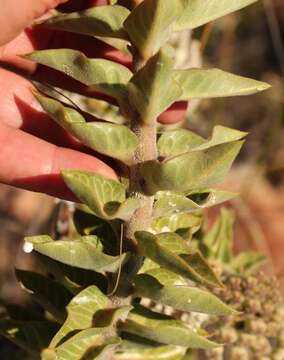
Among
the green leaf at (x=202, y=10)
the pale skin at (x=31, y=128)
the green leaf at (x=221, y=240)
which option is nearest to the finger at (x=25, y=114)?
the pale skin at (x=31, y=128)

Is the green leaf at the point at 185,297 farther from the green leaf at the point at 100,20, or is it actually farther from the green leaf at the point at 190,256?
the green leaf at the point at 100,20

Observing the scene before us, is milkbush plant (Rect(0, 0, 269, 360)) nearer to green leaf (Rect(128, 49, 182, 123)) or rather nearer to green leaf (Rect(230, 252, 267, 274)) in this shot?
green leaf (Rect(128, 49, 182, 123))

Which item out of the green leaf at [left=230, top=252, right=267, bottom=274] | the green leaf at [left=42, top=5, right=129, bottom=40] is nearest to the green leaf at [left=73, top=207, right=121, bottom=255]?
the green leaf at [left=42, top=5, right=129, bottom=40]

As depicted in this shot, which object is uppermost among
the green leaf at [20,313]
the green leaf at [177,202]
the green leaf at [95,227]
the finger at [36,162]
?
the finger at [36,162]

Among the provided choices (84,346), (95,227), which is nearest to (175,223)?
(95,227)

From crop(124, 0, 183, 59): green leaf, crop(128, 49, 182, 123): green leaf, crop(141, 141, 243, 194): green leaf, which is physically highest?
crop(124, 0, 183, 59): green leaf

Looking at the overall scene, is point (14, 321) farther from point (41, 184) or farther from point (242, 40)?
point (242, 40)

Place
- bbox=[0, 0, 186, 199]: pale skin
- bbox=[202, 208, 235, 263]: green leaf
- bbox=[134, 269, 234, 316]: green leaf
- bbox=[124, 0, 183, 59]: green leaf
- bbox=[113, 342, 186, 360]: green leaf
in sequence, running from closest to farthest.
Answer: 1. bbox=[124, 0, 183, 59]: green leaf
2. bbox=[134, 269, 234, 316]: green leaf
3. bbox=[0, 0, 186, 199]: pale skin
4. bbox=[113, 342, 186, 360]: green leaf
5. bbox=[202, 208, 235, 263]: green leaf
